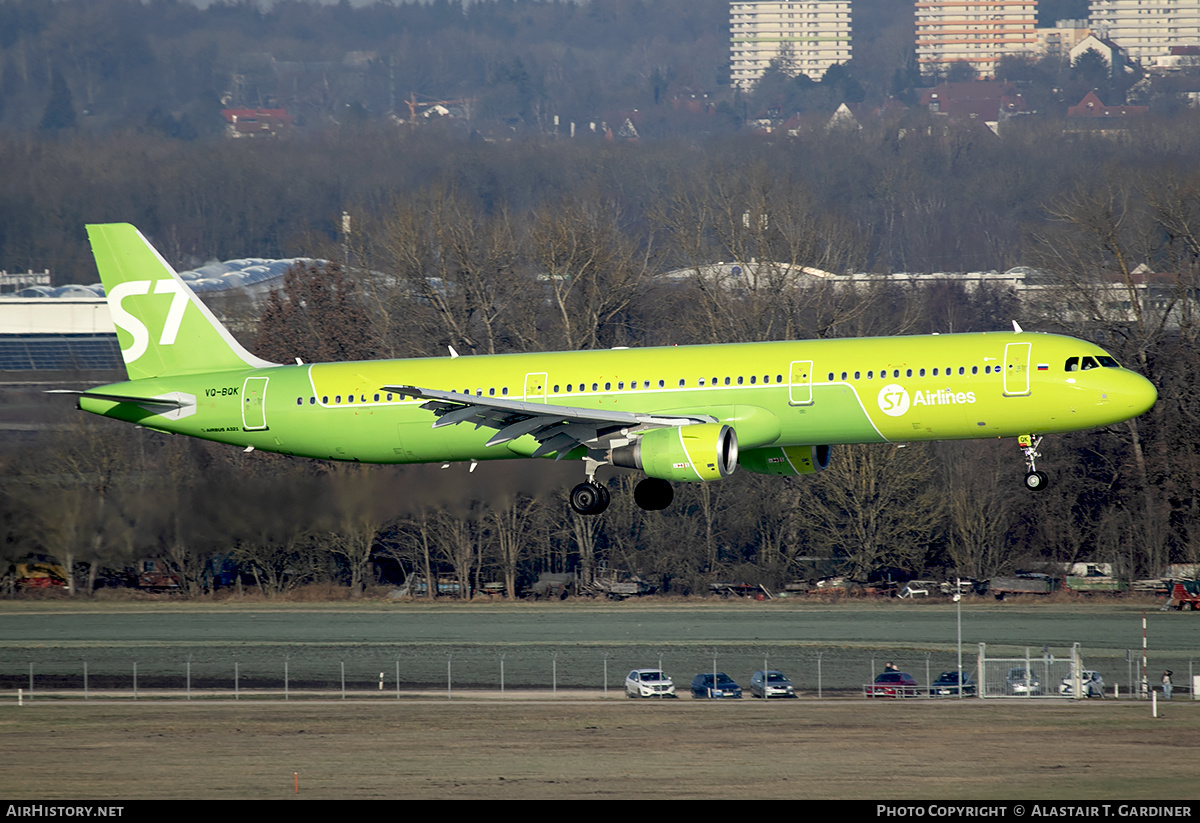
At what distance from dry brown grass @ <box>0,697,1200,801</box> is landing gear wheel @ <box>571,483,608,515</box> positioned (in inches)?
270

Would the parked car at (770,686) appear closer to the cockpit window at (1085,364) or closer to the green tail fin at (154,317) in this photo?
the cockpit window at (1085,364)

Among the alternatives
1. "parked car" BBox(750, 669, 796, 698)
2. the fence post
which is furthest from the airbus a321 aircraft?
the fence post

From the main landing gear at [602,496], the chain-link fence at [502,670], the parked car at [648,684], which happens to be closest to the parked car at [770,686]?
the chain-link fence at [502,670]

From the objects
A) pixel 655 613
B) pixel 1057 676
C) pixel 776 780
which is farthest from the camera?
pixel 655 613

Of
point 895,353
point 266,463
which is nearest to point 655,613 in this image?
point 266,463

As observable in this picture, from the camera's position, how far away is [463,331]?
104m

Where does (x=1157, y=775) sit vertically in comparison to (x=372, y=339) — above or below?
below

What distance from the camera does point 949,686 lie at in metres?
60.1

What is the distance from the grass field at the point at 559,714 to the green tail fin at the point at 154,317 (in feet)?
38.6

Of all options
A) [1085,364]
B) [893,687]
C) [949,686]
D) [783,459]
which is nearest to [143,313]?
[783,459]

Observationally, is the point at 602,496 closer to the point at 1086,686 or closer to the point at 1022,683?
the point at 1022,683

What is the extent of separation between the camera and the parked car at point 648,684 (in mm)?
61125

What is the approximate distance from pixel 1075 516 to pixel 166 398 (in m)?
57.4

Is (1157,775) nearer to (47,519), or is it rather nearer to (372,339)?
(47,519)
